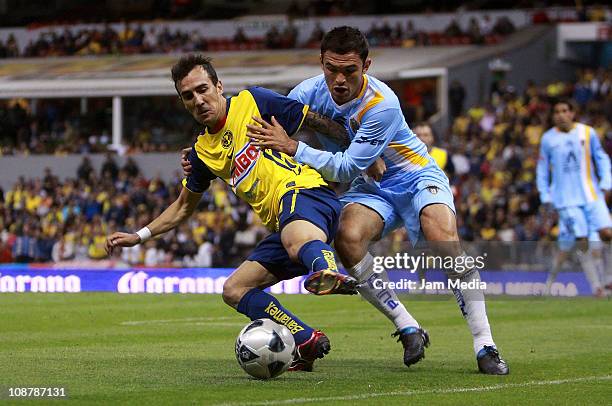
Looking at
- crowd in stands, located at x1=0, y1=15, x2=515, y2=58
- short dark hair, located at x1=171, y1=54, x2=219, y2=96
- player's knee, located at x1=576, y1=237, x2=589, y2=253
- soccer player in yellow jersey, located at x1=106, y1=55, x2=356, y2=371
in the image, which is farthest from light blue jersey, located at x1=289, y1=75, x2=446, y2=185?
crowd in stands, located at x1=0, y1=15, x2=515, y2=58

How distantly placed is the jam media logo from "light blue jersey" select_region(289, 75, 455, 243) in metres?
11.2

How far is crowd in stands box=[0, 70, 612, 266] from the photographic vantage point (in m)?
24.6

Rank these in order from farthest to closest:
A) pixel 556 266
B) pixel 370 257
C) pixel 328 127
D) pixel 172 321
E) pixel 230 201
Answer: pixel 230 201 → pixel 556 266 → pixel 172 321 → pixel 370 257 → pixel 328 127

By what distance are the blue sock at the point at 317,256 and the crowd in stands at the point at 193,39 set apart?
30.9 metres

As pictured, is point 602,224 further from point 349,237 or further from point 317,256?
point 317,256

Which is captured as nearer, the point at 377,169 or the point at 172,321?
the point at 377,169

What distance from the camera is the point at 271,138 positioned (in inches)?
321

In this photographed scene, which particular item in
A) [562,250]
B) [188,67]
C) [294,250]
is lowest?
[562,250]

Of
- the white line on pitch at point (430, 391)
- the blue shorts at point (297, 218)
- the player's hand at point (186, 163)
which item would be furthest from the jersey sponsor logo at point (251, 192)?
the white line on pitch at point (430, 391)

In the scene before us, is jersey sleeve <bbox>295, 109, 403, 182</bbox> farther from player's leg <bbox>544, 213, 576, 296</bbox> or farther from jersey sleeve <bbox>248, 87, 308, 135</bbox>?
player's leg <bbox>544, 213, 576, 296</bbox>

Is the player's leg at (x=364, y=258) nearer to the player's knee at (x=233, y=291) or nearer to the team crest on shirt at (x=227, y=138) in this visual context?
the player's knee at (x=233, y=291)

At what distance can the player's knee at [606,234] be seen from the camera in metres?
16.7

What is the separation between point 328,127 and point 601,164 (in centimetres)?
871

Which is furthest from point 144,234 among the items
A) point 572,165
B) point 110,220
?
point 110,220
